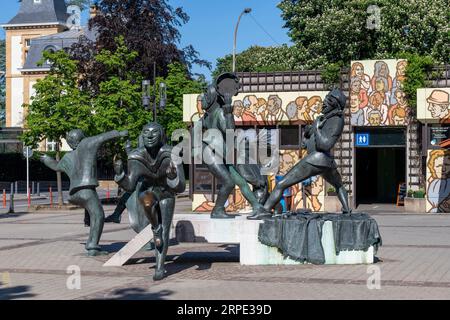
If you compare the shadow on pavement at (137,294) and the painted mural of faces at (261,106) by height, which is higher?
the painted mural of faces at (261,106)

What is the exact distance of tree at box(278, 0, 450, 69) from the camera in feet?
124

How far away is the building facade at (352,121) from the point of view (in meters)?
27.4

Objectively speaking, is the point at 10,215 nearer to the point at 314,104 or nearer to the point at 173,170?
the point at 314,104

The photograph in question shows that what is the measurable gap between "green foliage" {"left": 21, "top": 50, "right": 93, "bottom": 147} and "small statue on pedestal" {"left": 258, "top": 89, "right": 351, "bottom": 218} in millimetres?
18209

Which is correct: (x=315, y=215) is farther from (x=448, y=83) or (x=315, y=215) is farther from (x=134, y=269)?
(x=448, y=83)

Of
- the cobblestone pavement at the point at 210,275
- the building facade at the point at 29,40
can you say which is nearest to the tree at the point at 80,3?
the building facade at the point at 29,40

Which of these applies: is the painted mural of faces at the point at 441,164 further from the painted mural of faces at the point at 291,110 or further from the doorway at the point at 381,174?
the doorway at the point at 381,174

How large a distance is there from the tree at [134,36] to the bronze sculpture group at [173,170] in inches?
1106

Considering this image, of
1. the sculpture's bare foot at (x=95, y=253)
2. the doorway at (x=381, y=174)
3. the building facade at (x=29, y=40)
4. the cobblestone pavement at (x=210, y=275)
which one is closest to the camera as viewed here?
the cobblestone pavement at (x=210, y=275)

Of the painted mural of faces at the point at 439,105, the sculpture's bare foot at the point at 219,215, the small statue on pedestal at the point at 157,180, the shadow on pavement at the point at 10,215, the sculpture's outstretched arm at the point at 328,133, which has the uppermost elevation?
the painted mural of faces at the point at 439,105

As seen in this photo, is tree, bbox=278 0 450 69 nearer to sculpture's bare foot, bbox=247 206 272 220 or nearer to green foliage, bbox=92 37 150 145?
green foliage, bbox=92 37 150 145

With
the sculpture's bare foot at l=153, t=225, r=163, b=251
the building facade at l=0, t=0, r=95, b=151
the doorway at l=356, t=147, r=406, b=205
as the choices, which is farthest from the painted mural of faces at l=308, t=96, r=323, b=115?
the building facade at l=0, t=0, r=95, b=151

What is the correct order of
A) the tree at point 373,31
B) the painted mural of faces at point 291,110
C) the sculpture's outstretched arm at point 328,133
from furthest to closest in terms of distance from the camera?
the tree at point 373,31 < the painted mural of faces at point 291,110 < the sculpture's outstretched arm at point 328,133

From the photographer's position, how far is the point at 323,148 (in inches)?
523
